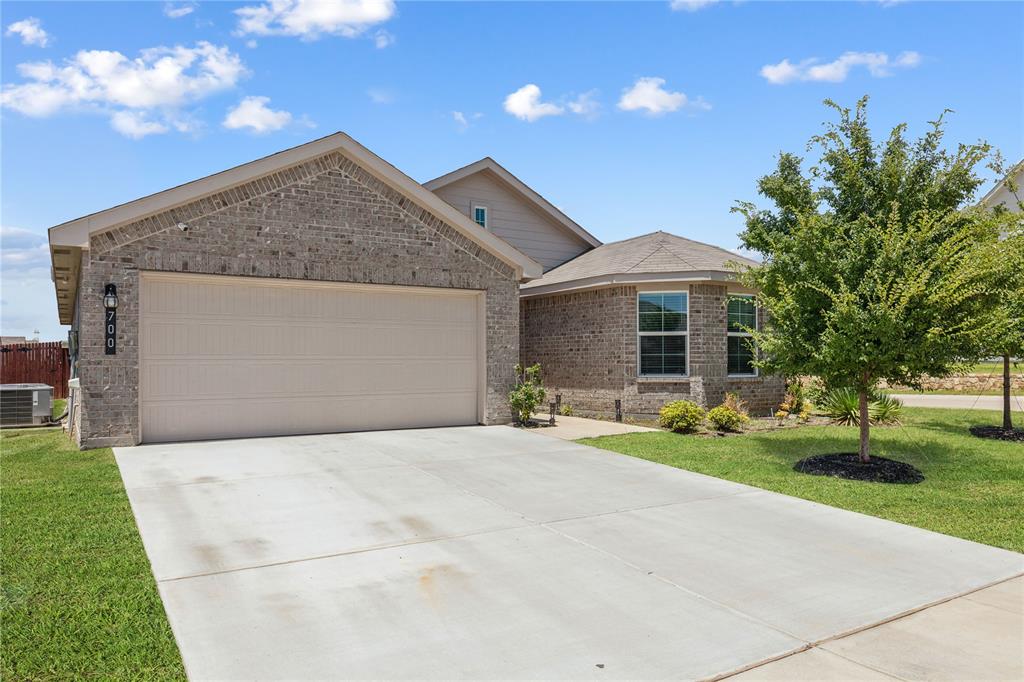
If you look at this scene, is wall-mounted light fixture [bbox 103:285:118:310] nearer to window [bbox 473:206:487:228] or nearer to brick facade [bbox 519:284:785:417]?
brick facade [bbox 519:284:785:417]

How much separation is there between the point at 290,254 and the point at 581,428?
6670 millimetres

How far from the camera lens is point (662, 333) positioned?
1530cm

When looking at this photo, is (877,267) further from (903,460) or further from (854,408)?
(854,408)

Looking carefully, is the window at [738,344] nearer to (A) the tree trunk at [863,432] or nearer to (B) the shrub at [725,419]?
(B) the shrub at [725,419]

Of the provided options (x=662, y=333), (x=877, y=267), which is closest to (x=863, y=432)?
(x=877, y=267)

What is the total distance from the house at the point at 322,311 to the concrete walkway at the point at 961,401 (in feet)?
22.1

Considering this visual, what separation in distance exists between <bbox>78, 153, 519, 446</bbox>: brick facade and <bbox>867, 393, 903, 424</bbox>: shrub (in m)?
8.12

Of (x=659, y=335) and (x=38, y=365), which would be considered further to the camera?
(x=38, y=365)

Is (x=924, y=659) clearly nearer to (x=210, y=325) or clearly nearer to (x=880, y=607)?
(x=880, y=607)

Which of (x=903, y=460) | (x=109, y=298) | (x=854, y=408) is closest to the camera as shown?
(x=109, y=298)

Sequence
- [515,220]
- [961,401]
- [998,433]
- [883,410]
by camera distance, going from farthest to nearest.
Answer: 1. [961,401]
2. [515,220]
3. [883,410]
4. [998,433]

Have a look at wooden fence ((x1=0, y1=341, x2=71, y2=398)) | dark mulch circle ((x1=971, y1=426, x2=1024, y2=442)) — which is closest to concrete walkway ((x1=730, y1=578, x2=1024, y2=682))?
dark mulch circle ((x1=971, y1=426, x2=1024, y2=442))

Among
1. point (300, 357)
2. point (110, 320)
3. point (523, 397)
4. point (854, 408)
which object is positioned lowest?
Result: point (854, 408)

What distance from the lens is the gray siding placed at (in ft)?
61.7
